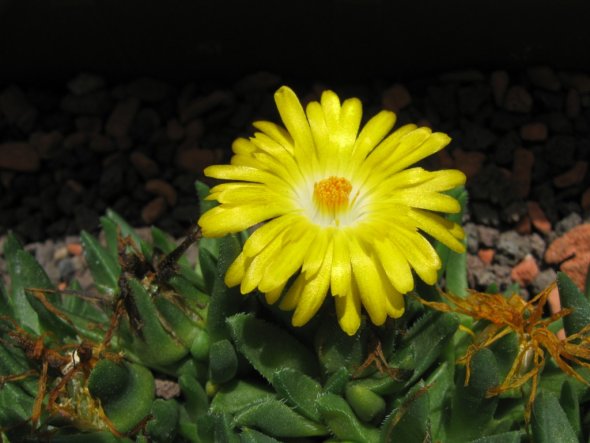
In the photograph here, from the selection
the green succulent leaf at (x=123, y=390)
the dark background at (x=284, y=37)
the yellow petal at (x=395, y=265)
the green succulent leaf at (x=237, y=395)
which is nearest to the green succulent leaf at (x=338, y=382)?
the green succulent leaf at (x=237, y=395)

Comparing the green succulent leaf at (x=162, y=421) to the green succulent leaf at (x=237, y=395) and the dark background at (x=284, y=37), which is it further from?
the dark background at (x=284, y=37)

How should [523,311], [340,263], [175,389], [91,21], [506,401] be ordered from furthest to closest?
[91,21] < [175,389] < [506,401] < [523,311] < [340,263]

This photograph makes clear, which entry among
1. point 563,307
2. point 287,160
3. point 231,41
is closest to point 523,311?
point 563,307

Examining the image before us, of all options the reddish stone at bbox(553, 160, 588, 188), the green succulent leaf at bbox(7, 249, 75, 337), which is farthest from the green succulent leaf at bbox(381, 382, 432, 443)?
the reddish stone at bbox(553, 160, 588, 188)

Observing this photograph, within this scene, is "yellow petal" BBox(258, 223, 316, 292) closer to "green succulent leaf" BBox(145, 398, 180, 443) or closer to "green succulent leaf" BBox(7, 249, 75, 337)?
"green succulent leaf" BBox(145, 398, 180, 443)

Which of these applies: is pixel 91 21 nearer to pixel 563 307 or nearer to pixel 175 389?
pixel 175 389

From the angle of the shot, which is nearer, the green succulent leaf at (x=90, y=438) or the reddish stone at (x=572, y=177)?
the green succulent leaf at (x=90, y=438)
